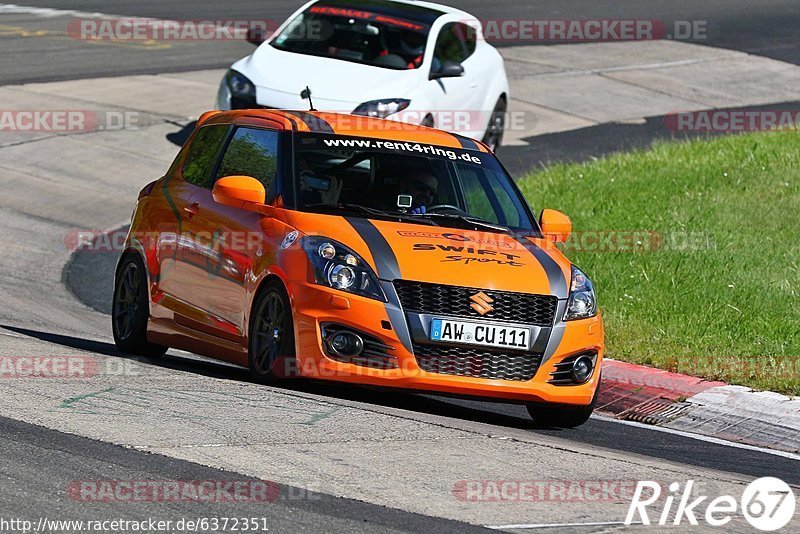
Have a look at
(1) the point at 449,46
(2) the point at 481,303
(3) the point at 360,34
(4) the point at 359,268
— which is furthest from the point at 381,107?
(2) the point at 481,303

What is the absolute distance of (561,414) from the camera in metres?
9.20

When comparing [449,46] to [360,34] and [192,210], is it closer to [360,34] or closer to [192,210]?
[360,34]

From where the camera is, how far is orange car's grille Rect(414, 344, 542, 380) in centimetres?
852

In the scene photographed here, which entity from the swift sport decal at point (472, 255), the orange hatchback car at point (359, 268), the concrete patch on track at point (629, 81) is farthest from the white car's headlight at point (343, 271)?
the concrete patch on track at point (629, 81)

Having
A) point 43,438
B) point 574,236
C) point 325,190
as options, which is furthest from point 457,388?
point 574,236

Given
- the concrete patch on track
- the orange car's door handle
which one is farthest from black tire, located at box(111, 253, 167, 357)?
the concrete patch on track

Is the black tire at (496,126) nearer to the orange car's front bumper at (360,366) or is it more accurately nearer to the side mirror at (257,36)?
the side mirror at (257,36)

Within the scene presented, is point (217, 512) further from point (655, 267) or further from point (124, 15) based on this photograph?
point (124, 15)

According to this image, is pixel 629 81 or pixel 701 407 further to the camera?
pixel 629 81

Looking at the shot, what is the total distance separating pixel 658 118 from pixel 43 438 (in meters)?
17.6

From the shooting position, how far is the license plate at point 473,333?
335 inches

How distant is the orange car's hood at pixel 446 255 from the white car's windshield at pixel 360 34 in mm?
8445

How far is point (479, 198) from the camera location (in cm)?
978

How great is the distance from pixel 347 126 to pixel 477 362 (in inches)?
85.4
